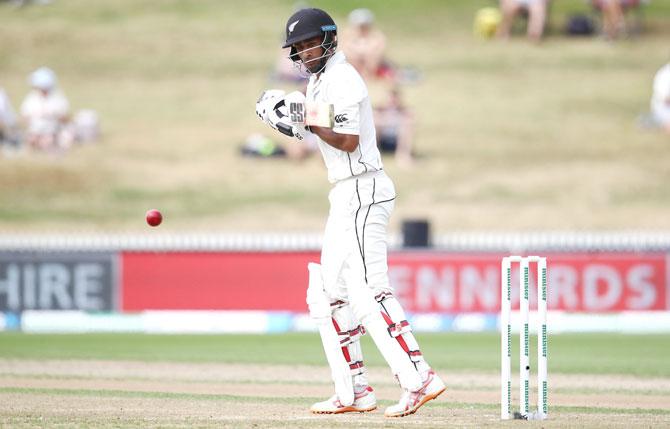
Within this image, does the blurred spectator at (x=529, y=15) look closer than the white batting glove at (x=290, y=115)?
No

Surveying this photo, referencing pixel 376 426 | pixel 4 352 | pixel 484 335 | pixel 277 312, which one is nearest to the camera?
pixel 376 426

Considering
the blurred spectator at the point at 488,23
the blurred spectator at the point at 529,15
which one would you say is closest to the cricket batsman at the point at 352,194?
the blurred spectator at the point at 529,15

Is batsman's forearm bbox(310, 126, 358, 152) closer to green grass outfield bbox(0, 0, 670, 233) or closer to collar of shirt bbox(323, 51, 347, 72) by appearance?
Result: collar of shirt bbox(323, 51, 347, 72)

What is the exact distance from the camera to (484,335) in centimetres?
1563

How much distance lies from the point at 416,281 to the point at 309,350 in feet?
10.1

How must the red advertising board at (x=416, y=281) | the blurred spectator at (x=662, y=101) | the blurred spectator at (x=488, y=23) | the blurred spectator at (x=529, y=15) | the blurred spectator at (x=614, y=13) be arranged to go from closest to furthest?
1. the red advertising board at (x=416, y=281)
2. the blurred spectator at (x=662, y=101)
3. the blurred spectator at (x=529, y=15)
4. the blurred spectator at (x=614, y=13)
5. the blurred spectator at (x=488, y=23)

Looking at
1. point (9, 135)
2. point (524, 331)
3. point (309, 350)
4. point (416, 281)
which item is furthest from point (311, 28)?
point (9, 135)

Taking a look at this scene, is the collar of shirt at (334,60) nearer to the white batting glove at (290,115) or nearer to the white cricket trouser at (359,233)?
the white batting glove at (290,115)

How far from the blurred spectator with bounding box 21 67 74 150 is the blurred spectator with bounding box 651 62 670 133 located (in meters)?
9.95

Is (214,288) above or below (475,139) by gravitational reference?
below

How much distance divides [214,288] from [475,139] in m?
11.1

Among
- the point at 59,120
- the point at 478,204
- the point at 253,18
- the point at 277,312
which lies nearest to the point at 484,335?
the point at 277,312

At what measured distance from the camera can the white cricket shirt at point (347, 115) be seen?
22.8ft

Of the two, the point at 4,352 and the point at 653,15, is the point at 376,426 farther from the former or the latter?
the point at 653,15
